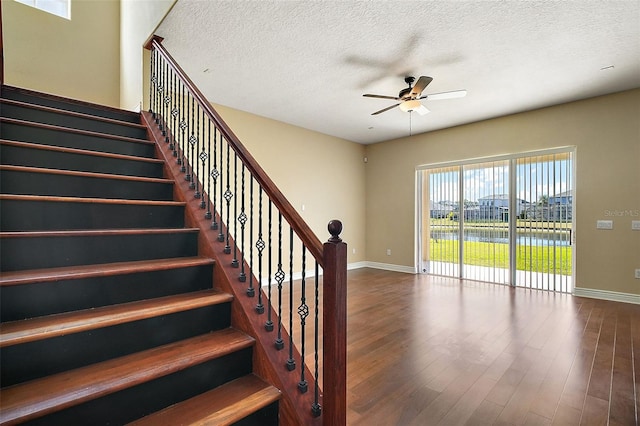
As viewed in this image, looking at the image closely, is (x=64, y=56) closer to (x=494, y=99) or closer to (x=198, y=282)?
(x=198, y=282)

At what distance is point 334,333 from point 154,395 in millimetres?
814

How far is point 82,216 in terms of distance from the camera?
5.91 feet

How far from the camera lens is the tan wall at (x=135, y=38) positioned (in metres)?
3.12

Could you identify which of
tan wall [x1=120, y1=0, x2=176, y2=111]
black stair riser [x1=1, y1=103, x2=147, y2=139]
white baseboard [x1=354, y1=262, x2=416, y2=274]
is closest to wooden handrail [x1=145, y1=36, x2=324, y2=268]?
black stair riser [x1=1, y1=103, x2=147, y2=139]

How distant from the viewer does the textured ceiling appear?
2.66m

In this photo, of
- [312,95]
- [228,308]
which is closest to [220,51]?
[312,95]

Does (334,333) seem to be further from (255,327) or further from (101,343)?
(101,343)

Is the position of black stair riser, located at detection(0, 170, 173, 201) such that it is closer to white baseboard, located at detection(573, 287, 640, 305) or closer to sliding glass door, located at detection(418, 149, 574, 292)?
sliding glass door, located at detection(418, 149, 574, 292)

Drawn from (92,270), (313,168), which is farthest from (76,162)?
(313,168)

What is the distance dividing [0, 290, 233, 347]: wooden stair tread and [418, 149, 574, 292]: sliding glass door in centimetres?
531

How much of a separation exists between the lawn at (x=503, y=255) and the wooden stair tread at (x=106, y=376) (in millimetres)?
5305

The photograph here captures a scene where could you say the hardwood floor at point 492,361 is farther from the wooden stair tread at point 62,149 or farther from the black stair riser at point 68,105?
the black stair riser at point 68,105

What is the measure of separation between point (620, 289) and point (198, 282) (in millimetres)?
5665

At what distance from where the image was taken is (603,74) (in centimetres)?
373
